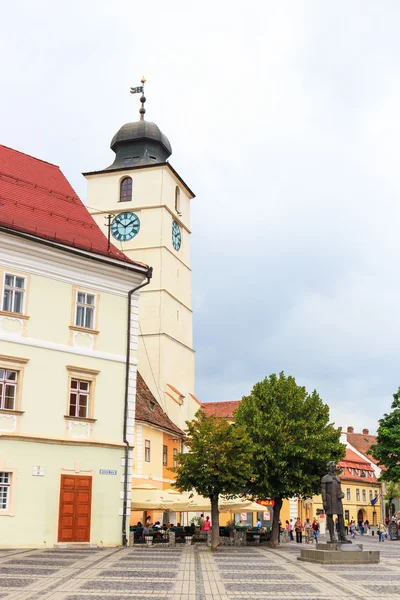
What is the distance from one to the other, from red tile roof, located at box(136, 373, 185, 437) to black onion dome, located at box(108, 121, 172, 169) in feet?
58.6

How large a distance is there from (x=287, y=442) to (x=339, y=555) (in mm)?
11832

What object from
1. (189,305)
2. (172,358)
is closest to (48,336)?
(172,358)

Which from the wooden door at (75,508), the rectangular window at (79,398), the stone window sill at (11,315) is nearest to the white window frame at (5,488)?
the wooden door at (75,508)

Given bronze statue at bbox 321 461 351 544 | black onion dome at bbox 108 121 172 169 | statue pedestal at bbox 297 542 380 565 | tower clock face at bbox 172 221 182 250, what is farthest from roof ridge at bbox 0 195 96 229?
black onion dome at bbox 108 121 172 169

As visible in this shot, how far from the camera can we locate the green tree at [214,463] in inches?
1056

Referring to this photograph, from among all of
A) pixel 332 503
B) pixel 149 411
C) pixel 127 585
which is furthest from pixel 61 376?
pixel 149 411

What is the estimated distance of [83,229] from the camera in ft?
91.7

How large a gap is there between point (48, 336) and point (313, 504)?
57127 millimetres

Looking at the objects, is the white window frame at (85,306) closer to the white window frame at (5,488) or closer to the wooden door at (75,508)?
the wooden door at (75,508)

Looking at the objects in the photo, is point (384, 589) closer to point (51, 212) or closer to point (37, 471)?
point (37, 471)

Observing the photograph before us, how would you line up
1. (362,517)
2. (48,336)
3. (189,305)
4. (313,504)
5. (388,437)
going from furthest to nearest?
(362,517), (313,504), (189,305), (388,437), (48,336)

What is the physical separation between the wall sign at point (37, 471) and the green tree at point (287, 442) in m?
11.6

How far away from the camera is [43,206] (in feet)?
90.1

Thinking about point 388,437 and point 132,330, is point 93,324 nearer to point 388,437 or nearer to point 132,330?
point 132,330
